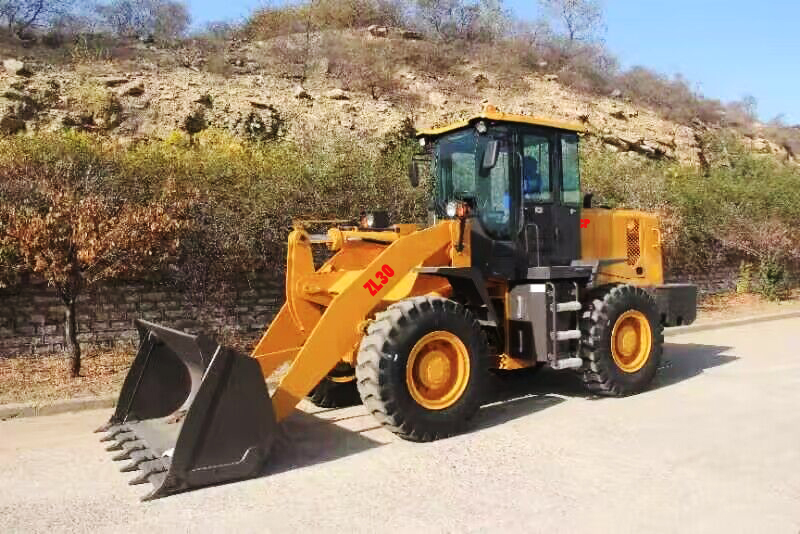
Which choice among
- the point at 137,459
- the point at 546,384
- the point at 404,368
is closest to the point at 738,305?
the point at 546,384

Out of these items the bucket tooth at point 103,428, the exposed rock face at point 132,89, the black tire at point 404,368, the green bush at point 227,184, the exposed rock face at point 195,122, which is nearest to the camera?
the black tire at point 404,368

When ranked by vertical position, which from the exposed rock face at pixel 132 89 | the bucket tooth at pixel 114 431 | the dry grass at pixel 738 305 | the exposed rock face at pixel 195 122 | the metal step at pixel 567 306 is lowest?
the bucket tooth at pixel 114 431

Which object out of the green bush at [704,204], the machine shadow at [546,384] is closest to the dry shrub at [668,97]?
the green bush at [704,204]

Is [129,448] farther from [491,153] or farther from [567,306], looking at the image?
[567,306]

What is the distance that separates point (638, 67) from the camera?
29922 mm

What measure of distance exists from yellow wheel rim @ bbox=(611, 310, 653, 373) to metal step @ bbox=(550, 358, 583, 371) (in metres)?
0.53

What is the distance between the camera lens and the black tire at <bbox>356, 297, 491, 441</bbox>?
5.80 m

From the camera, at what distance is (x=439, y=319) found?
20.1 ft

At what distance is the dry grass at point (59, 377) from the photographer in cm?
791

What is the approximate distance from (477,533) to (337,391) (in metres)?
3.36

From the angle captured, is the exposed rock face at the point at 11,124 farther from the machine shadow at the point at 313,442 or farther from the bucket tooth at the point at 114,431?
the machine shadow at the point at 313,442

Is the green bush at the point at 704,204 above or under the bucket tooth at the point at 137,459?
above

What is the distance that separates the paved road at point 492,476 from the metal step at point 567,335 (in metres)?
0.71

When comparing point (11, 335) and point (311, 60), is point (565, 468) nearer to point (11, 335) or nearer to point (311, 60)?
point (11, 335)
